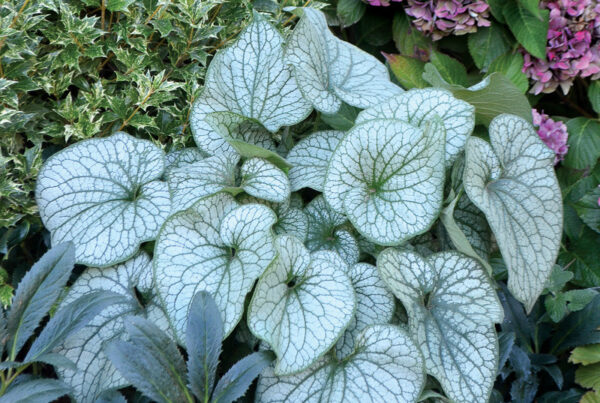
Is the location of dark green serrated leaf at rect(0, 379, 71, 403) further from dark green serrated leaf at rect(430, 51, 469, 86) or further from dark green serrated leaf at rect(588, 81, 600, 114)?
dark green serrated leaf at rect(588, 81, 600, 114)

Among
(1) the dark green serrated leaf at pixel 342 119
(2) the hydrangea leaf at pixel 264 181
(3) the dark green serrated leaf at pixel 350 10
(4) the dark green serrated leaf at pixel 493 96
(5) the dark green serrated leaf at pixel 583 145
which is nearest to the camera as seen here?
(2) the hydrangea leaf at pixel 264 181

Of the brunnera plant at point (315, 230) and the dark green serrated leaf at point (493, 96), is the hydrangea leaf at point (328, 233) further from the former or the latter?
the dark green serrated leaf at point (493, 96)

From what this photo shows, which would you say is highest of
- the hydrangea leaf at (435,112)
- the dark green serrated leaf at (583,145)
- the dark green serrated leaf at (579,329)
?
the hydrangea leaf at (435,112)

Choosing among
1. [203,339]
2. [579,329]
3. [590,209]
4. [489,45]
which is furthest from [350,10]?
[203,339]

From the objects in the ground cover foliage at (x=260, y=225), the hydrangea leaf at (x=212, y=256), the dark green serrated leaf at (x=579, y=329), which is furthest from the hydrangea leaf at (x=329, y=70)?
the dark green serrated leaf at (x=579, y=329)

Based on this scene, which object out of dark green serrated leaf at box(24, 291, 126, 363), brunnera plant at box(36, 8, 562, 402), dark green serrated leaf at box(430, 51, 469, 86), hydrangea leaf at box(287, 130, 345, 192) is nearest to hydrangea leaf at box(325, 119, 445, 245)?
brunnera plant at box(36, 8, 562, 402)

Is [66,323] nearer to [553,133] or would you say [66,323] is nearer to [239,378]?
[239,378]

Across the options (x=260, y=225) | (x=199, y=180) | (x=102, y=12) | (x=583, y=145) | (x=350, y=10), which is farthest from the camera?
(x=350, y=10)
